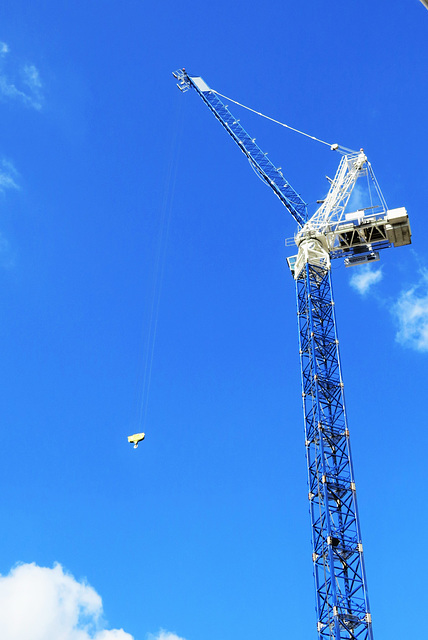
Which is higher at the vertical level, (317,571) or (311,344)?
(311,344)

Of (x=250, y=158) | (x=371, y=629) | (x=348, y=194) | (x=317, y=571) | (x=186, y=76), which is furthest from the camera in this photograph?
(x=186, y=76)

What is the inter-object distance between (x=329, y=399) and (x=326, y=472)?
765cm

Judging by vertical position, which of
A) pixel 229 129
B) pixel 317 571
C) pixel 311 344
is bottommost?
pixel 317 571

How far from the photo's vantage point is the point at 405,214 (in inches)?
2891

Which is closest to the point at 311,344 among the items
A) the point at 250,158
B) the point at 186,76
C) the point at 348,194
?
the point at 348,194

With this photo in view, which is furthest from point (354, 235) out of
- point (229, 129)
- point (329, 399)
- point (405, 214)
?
point (229, 129)

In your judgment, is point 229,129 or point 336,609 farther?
point 229,129

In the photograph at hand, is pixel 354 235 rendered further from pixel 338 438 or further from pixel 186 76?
pixel 186 76

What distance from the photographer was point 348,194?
82125 millimetres

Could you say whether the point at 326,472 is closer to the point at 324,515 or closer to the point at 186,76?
the point at 324,515

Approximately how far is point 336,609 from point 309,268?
33.1 meters

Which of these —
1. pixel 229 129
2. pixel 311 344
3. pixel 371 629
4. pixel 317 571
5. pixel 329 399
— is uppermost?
pixel 229 129

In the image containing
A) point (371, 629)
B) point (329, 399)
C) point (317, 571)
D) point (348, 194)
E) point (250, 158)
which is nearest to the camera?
point (371, 629)

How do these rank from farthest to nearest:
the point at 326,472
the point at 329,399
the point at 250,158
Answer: the point at 250,158 < the point at 329,399 < the point at 326,472
